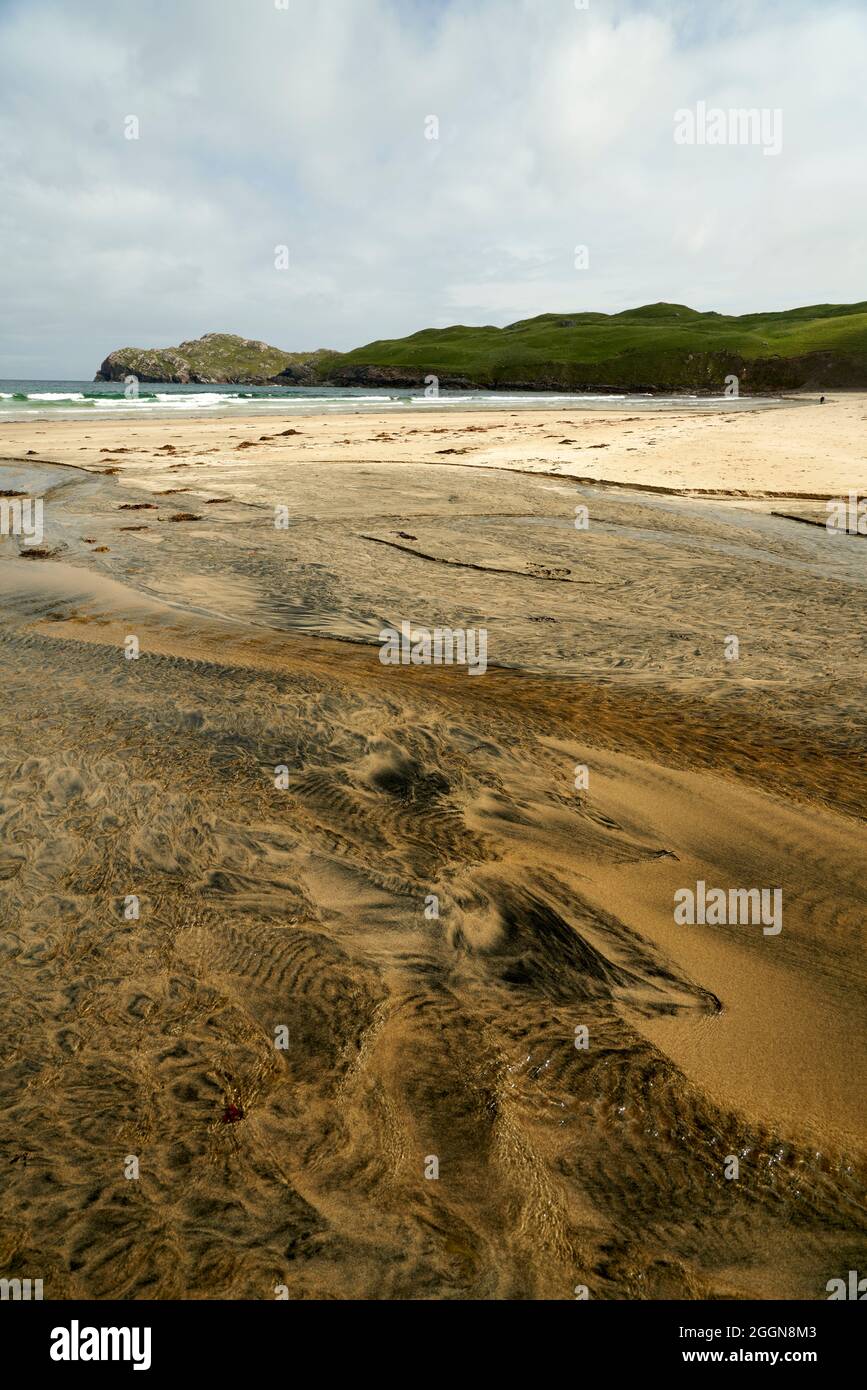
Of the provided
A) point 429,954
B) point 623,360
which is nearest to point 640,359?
point 623,360

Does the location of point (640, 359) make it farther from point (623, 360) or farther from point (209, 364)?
point (209, 364)

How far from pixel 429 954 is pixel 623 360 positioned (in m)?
99.1

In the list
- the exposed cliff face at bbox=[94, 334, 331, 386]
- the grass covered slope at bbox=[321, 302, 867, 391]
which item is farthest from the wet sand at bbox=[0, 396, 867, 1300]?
the exposed cliff face at bbox=[94, 334, 331, 386]

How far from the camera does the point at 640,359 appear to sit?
86562 millimetres

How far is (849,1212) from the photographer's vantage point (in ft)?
5.62

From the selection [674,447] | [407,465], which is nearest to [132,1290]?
[407,465]

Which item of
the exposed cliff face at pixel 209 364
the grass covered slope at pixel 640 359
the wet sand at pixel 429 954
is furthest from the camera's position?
the exposed cliff face at pixel 209 364

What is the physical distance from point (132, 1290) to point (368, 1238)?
0.53 metres

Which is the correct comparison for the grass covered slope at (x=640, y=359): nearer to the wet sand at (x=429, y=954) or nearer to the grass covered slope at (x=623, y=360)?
the grass covered slope at (x=623, y=360)

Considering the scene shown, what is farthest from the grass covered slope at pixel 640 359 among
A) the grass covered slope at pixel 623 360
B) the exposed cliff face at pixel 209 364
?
the exposed cliff face at pixel 209 364

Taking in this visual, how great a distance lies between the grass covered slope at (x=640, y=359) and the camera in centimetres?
7912

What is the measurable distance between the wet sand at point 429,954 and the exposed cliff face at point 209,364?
428 ft

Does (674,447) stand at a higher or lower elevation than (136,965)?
higher
